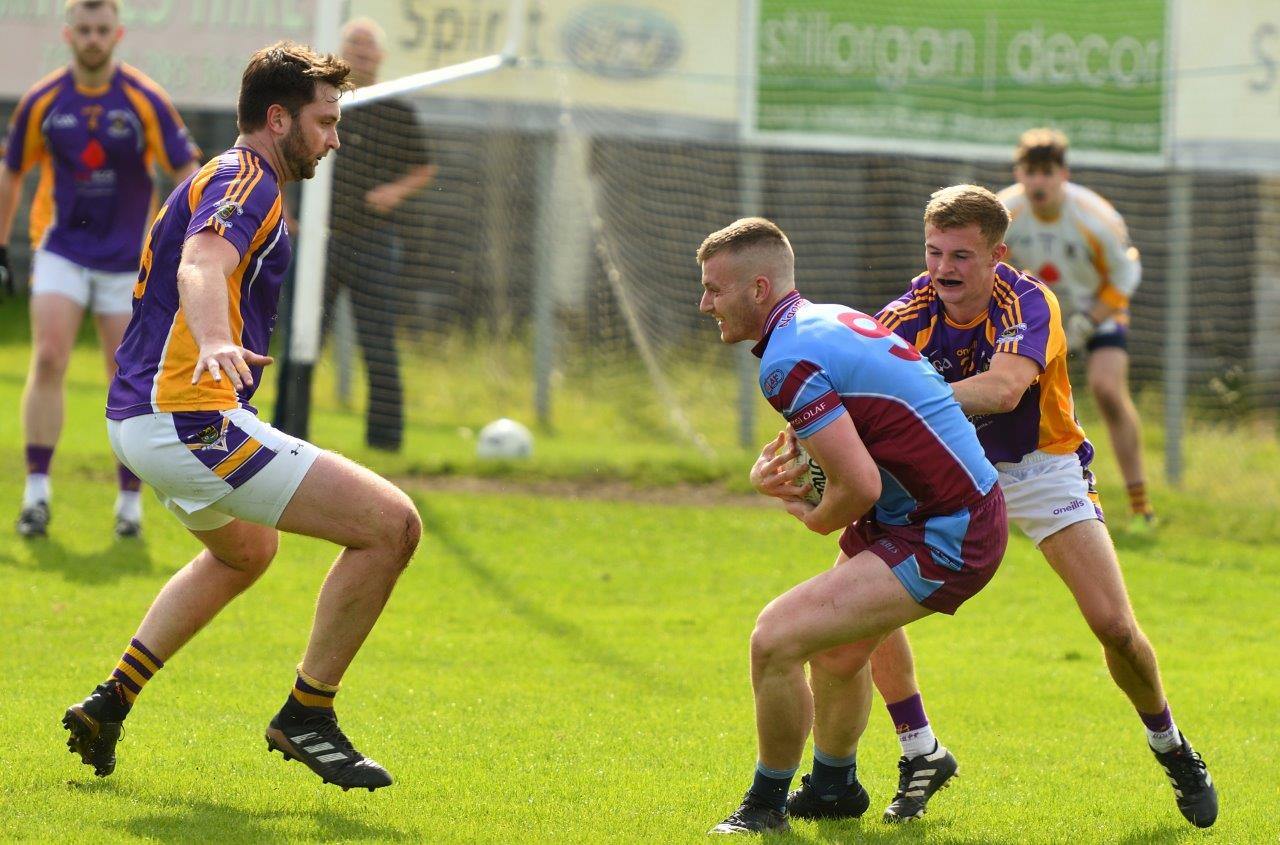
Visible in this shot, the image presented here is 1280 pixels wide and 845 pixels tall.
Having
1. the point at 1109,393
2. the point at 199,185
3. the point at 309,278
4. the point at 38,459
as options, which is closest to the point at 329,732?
the point at 199,185

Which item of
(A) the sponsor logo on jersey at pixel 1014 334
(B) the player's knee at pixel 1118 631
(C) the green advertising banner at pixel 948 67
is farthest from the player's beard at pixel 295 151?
(C) the green advertising banner at pixel 948 67

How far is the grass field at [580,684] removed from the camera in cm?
471

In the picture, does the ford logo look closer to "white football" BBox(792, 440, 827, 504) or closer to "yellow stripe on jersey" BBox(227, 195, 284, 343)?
"yellow stripe on jersey" BBox(227, 195, 284, 343)

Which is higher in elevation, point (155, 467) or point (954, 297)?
point (954, 297)

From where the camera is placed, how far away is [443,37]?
44.2 feet

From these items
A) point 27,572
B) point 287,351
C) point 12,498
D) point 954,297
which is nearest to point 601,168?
point 287,351

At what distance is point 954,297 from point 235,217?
212cm

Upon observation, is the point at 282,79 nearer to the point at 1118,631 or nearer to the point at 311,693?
the point at 311,693

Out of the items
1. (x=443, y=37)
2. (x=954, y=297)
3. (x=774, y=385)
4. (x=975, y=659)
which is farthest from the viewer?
(x=443, y=37)

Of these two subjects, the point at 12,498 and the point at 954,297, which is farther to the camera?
the point at 12,498

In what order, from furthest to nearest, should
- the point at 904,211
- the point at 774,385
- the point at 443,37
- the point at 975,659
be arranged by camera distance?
1. the point at 904,211
2. the point at 443,37
3. the point at 975,659
4. the point at 774,385

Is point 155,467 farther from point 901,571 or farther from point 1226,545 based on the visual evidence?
point 1226,545

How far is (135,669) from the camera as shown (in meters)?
4.84

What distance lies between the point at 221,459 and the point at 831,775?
1985mm
